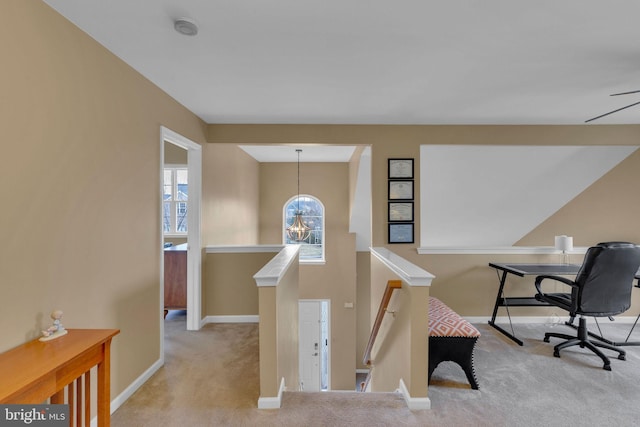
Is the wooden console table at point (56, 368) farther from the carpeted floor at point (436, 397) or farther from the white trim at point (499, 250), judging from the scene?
the white trim at point (499, 250)

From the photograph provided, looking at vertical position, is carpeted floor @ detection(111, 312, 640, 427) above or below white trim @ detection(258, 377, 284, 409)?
below

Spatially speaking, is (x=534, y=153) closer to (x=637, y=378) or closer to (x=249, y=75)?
(x=637, y=378)

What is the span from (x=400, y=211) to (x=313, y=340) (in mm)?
3893

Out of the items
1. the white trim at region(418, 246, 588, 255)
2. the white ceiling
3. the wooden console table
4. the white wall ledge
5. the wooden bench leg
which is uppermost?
the white ceiling

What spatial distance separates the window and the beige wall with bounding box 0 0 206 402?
10.0 ft

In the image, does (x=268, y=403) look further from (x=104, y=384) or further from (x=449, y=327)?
(x=449, y=327)

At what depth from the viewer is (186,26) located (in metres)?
1.70

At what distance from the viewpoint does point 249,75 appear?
2.38 m

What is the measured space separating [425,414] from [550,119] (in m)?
3.47

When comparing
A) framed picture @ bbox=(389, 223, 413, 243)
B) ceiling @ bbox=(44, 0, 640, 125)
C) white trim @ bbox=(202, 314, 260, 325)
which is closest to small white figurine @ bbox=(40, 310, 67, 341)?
ceiling @ bbox=(44, 0, 640, 125)

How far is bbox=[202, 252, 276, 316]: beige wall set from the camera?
151 inches

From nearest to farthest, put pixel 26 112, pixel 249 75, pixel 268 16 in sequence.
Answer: pixel 26 112 < pixel 268 16 < pixel 249 75

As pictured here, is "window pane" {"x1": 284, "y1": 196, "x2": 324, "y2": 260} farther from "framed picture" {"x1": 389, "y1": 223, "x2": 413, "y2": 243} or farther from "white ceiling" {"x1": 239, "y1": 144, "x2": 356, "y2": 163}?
"framed picture" {"x1": 389, "y1": 223, "x2": 413, "y2": 243}

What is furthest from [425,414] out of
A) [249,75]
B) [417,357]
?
[249,75]
